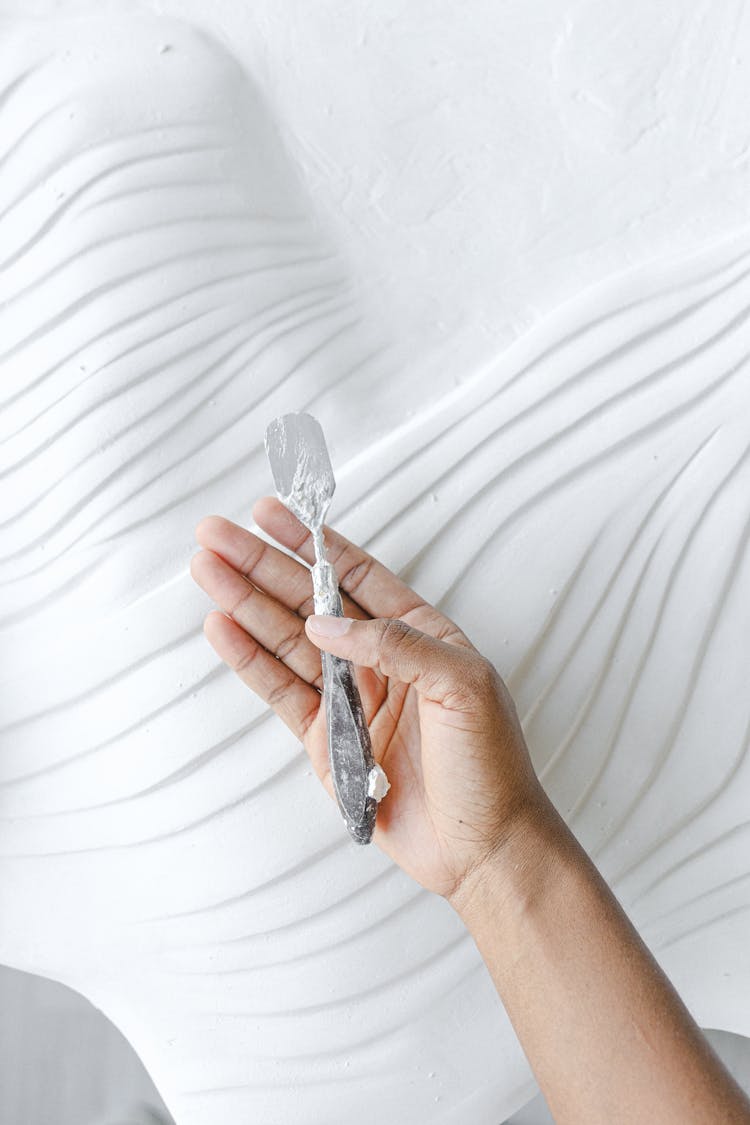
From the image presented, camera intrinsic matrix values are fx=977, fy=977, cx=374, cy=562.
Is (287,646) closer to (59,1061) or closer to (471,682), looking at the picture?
Answer: (471,682)

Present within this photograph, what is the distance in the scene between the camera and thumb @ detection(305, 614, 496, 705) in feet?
2.43

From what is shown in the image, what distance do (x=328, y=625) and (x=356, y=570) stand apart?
0.51ft

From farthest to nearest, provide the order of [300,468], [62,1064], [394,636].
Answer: [62,1064] < [300,468] < [394,636]

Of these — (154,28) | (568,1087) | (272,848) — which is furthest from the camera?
(154,28)

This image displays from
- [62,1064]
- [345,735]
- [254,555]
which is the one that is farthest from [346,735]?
[62,1064]

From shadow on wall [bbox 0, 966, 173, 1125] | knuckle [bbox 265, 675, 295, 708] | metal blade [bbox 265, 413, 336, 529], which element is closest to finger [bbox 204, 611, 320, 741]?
knuckle [bbox 265, 675, 295, 708]

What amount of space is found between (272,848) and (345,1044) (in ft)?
0.67

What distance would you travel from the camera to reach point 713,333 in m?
0.98

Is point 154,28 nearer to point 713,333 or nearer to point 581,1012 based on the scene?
point 713,333

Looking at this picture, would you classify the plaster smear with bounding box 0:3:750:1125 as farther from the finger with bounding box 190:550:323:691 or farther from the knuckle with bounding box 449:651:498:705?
the knuckle with bounding box 449:651:498:705

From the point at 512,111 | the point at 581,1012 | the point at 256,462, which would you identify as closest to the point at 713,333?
the point at 512,111

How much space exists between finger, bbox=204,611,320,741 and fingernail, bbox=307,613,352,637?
0.13 m

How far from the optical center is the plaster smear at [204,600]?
90 centimetres

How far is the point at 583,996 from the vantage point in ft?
2.48
